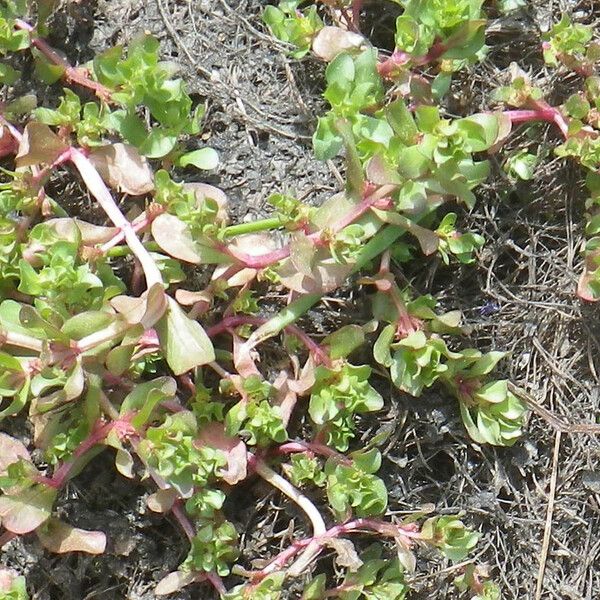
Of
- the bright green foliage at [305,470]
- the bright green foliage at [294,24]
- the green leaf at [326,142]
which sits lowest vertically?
the bright green foliage at [305,470]

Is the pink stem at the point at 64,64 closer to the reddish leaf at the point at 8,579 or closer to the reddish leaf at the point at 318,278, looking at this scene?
the reddish leaf at the point at 318,278

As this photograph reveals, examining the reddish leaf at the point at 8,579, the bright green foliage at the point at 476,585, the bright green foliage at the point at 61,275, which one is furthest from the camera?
the bright green foliage at the point at 476,585

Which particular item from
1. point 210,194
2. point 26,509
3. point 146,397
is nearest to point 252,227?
point 210,194

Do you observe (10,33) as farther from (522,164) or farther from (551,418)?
(551,418)

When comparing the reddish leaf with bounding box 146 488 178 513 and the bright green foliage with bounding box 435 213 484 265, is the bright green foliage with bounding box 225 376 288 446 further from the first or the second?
the bright green foliage with bounding box 435 213 484 265

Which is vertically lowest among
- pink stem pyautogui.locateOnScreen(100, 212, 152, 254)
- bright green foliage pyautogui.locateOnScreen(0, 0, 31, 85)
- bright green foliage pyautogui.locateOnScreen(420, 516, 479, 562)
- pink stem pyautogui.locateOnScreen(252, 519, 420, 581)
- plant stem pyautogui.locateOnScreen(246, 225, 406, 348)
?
bright green foliage pyautogui.locateOnScreen(420, 516, 479, 562)

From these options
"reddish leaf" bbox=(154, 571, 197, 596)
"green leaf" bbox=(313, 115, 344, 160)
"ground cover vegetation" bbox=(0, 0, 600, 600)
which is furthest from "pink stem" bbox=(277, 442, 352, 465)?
"green leaf" bbox=(313, 115, 344, 160)

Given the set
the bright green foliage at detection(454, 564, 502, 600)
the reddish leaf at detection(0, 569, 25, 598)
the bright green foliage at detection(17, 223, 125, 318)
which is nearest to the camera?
the bright green foliage at detection(17, 223, 125, 318)

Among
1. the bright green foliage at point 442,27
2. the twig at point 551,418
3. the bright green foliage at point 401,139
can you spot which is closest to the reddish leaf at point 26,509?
the bright green foliage at point 401,139
